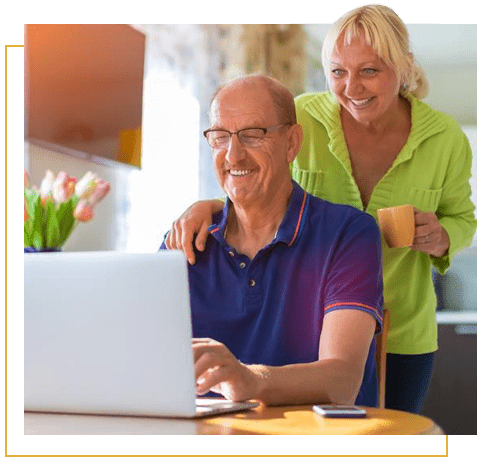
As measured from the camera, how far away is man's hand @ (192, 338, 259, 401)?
0.99 meters

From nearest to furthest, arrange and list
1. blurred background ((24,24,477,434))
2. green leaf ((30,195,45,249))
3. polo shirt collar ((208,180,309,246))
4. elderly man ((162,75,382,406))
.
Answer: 1. elderly man ((162,75,382,406))
2. polo shirt collar ((208,180,309,246))
3. green leaf ((30,195,45,249))
4. blurred background ((24,24,477,434))

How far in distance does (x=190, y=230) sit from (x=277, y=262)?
19cm

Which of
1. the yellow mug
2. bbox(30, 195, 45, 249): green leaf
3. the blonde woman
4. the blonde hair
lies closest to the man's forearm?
the yellow mug

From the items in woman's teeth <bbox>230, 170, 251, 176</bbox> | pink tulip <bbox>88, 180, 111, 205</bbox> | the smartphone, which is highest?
pink tulip <bbox>88, 180, 111, 205</bbox>

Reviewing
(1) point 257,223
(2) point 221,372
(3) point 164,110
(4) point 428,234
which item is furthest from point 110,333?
(3) point 164,110

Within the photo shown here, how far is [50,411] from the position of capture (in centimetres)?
99

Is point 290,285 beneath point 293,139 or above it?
beneath

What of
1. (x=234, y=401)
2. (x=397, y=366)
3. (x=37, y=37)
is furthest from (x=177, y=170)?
(x=234, y=401)

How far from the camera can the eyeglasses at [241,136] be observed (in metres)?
1.49

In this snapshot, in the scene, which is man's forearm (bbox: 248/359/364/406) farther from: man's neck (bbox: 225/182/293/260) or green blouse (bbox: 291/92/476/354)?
green blouse (bbox: 291/92/476/354)

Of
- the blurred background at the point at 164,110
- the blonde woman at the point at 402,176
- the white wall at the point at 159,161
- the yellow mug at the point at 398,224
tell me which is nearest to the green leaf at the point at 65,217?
the blurred background at the point at 164,110

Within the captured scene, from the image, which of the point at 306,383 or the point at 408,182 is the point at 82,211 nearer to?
A: the point at 408,182

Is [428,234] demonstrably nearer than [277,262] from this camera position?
No

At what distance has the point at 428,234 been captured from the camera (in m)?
1.66
